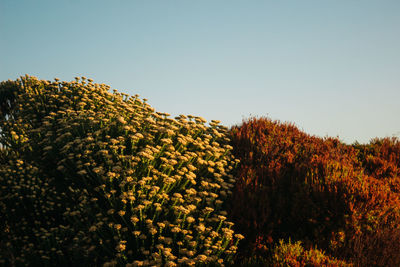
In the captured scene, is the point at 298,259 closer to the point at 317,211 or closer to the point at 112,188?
the point at 317,211

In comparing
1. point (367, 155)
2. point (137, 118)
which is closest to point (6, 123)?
point (137, 118)

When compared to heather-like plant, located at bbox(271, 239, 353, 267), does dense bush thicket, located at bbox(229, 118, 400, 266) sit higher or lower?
higher

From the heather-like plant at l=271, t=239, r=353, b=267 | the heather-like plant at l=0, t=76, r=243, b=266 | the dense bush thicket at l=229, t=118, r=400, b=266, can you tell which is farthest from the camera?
the dense bush thicket at l=229, t=118, r=400, b=266

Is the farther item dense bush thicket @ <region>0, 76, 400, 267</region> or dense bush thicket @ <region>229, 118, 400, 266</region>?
dense bush thicket @ <region>229, 118, 400, 266</region>

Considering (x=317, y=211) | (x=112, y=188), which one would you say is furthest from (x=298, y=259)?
(x=112, y=188)

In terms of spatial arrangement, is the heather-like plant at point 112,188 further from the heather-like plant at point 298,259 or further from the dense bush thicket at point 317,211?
the heather-like plant at point 298,259

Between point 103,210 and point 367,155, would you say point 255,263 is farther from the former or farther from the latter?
point 367,155

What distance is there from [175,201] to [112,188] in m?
1.02

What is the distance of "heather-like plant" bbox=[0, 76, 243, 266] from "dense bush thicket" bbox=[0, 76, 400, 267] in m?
0.03

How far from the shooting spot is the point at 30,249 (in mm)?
6043

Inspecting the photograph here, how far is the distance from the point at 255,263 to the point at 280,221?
126 cm

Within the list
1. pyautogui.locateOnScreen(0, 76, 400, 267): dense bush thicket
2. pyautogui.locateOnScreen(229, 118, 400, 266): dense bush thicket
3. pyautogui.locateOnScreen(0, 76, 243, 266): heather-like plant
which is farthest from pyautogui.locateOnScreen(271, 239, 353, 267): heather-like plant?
pyautogui.locateOnScreen(0, 76, 243, 266): heather-like plant

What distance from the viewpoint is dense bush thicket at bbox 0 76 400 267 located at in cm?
474

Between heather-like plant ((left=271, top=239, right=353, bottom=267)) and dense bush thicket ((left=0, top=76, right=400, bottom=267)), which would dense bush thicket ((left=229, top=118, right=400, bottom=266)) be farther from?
heather-like plant ((left=271, top=239, right=353, bottom=267))
